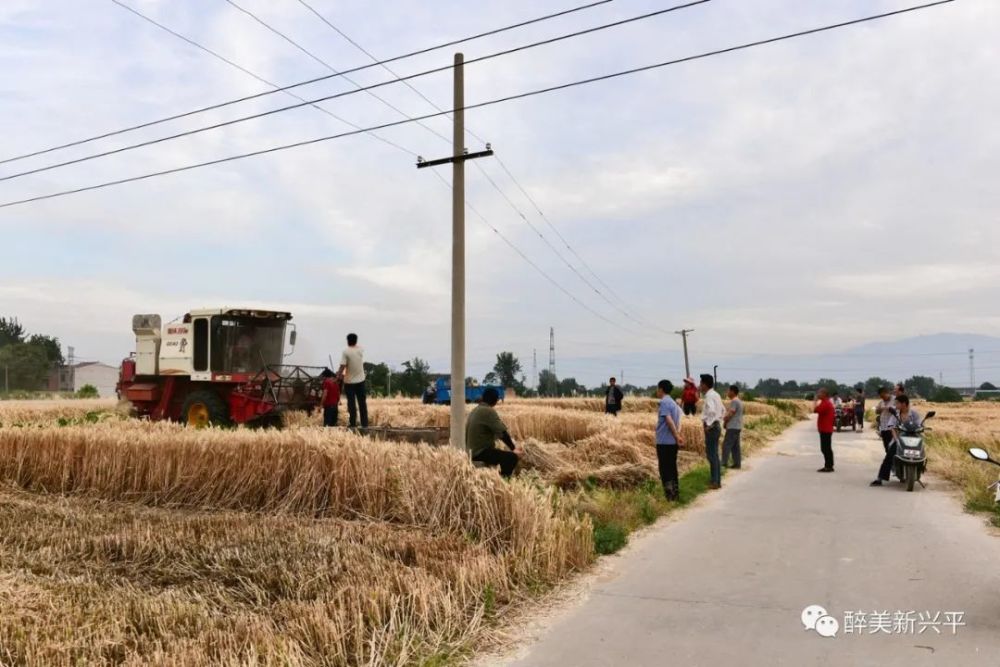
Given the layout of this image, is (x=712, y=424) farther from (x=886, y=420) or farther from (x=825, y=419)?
(x=886, y=420)

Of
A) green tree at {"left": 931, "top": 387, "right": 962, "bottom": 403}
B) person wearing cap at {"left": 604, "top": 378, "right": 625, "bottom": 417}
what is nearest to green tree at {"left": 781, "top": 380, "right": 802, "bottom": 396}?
green tree at {"left": 931, "top": 387, "right": 962, "bottom": 403}

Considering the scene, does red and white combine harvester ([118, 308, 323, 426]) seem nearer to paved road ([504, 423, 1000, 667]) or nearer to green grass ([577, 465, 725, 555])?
green grass ([577, 465, 725, 555])

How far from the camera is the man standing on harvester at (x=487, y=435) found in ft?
37.8

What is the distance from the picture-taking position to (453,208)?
13.6 meters

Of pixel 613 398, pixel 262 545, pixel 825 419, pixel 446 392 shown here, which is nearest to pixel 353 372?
pixel 262 545

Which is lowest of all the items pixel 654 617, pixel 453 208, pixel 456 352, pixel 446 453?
pixel 654 617

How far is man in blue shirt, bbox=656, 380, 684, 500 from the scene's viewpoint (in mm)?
12078

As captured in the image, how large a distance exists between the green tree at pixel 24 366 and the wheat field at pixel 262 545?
274ft

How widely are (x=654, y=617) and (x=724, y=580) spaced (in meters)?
1.48

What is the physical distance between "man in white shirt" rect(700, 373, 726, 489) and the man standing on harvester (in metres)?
4.55

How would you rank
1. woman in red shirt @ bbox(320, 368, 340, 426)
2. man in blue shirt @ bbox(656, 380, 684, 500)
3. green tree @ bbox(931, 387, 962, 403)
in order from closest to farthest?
man in blue shirt @ bbox(656, 380, 684, 500) → woman in red shirt @ bbox(320, 368, 340, 426) → green tree @ bbox(931, 387, 962, 403)

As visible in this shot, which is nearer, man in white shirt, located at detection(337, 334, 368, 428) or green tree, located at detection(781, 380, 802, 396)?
man in white shirt, located at detection(337, 334, 368, 428)

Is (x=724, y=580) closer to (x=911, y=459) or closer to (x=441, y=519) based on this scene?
(x=441, y=519)

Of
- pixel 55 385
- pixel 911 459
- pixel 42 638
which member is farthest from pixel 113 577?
pixel 55 385
